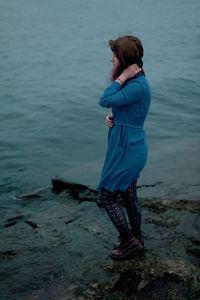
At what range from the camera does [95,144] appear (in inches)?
458

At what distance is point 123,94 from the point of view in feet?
10.4

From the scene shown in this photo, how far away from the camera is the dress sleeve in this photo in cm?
317

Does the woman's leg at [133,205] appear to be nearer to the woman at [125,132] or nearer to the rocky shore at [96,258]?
the woman at [125,132]

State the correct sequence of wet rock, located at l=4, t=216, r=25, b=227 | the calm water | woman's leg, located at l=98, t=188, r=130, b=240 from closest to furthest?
woman's leg, located at l=98, t=188, r=130, b=240 → wet rock, located at l=4, t=216, r=25, b=227 → the calm water

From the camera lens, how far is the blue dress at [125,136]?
3.24 meters

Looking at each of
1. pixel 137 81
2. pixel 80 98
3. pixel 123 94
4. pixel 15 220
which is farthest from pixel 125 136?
pixel 80 98

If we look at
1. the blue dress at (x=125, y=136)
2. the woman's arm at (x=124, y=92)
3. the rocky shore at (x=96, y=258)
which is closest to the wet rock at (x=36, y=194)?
the rocky shore at (x=96, y=258)

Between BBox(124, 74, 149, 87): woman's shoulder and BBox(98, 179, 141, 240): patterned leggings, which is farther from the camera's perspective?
BBox(98, 179, 141, 240): patterned leggings

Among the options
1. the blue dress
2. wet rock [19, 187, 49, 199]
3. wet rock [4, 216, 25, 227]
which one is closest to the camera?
the blue dress

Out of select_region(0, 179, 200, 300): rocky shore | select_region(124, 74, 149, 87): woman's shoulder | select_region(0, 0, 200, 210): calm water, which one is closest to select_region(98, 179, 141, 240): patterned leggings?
select_region(0, 179, 200, 300): rocky shore

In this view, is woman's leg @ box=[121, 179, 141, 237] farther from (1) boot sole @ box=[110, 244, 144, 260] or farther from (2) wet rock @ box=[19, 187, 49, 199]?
(2) wet rock @ box=[19, 187, 49, 199]

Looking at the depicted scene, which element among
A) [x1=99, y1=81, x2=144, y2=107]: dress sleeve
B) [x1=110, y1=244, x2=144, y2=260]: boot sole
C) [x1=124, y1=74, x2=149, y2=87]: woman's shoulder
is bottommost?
[x1=110, y1=244, x2=144, y2=260]: boot sole

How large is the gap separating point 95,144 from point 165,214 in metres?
7.19

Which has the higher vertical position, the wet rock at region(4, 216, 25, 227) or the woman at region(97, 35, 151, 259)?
the woman at region(97, 35, 151, 259)
